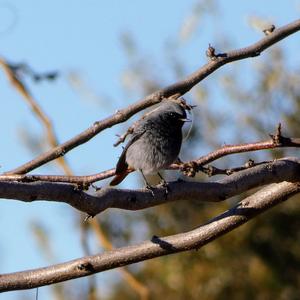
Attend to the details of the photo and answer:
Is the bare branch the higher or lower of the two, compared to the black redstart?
lower

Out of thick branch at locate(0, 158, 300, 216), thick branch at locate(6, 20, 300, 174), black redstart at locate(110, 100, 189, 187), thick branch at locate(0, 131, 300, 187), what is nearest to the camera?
thick branch at locate(0, 158, 300, 216)

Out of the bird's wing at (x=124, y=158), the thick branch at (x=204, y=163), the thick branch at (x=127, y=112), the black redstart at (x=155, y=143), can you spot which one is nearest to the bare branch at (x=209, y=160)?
the thick branch at (x=204, y=163)

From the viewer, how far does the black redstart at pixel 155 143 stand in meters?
5.66

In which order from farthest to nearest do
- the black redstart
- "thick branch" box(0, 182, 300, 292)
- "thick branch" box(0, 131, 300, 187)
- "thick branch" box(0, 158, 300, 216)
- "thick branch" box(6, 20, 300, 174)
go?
the black redstart → "thick branch" box(6, 20, 300, 174) → "thick branch" box(0, 131, 300, 187) → "thick branch" box(0, 182, 300, 292) → "thick branch" box(0, 158, 300, 216)

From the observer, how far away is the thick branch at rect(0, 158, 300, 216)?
3604mm

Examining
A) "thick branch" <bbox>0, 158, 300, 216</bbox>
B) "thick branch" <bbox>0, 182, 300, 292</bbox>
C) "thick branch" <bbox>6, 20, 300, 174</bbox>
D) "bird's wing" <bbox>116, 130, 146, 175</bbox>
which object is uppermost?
"bird's wing" <bbox>116, 130, 146, 175</bbox>

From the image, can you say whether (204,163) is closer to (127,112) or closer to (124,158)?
(127,112)

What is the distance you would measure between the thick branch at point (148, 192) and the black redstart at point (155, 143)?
1.15 meters

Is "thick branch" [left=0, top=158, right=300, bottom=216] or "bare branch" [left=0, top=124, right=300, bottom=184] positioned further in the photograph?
"bare branch" [left=0, top=124, right=300, bottom=184]

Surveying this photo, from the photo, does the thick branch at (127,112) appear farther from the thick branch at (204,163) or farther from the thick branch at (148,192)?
the thick branch at (148,192)

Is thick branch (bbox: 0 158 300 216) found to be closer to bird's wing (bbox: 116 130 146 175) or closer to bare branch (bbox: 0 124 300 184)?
bare branch (bbox: 0 124 300 184)

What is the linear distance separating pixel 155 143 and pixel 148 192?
1.78 m

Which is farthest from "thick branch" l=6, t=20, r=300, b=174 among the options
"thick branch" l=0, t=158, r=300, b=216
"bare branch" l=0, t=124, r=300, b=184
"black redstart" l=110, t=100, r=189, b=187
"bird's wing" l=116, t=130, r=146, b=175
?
"black redstart" l=110, t=100, r=189, b=187

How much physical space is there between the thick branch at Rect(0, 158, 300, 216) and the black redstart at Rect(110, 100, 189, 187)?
3.76ft
